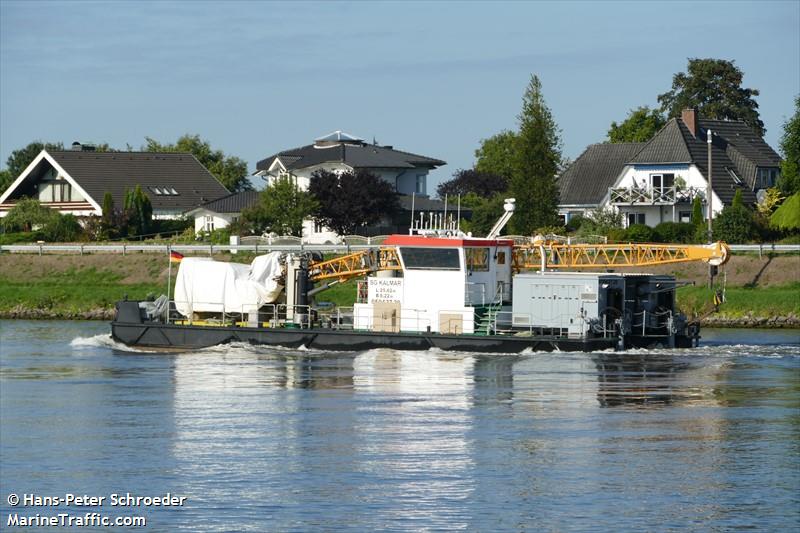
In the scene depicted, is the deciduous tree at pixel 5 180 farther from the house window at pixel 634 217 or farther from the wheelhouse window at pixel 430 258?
the wheelhouse window at pixel 430 258

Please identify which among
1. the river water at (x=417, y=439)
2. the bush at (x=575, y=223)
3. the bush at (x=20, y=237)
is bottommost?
the river water at (x=417, y=439)

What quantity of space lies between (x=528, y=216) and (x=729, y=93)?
145 ft

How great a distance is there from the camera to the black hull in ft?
158

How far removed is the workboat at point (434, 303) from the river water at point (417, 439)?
0.95 meters

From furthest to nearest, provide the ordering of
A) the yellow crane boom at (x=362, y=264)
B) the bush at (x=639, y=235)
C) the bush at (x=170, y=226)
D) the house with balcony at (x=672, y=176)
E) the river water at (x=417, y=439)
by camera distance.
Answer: the bush at (x=170, y=226), the house with balcony at (x=672, y=176), the bush at (x=639, y=235), the yellow crane boom at (x=362, y=264), the river water at (x=417, y=439)

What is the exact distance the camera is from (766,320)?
2448 inches

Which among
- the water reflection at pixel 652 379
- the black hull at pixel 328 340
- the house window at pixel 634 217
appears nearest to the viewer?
the water reflection at pixel 652 379

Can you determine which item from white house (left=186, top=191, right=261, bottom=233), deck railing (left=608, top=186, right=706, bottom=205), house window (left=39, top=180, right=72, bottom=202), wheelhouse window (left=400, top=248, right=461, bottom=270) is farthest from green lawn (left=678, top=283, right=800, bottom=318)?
house window (left=39, top=180, right=72, bottom=202)

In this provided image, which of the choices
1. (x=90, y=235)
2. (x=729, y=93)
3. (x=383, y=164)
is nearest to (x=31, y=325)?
(x=90, y=235)

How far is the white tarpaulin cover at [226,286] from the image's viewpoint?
53750mm

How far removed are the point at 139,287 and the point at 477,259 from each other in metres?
29.3

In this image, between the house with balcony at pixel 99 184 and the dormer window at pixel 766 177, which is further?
the house with balcony at pixel 99 184

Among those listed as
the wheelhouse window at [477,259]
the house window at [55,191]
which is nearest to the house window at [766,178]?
the wheelhouse window at [477,259]

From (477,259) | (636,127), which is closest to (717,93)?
(636,127)
